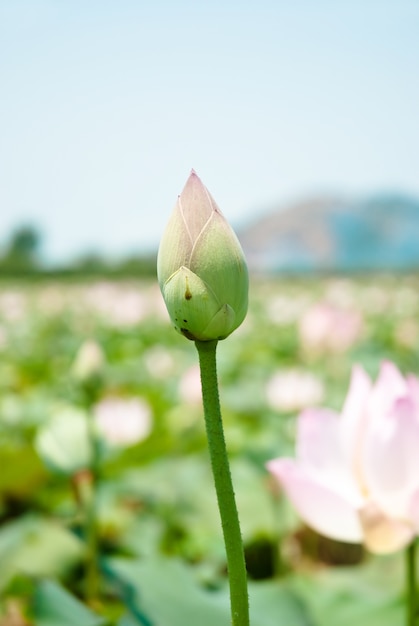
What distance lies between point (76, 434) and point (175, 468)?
0.77m

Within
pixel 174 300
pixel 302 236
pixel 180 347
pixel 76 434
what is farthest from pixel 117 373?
pixel 302 236

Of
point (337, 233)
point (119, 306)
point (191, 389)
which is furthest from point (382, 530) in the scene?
point (337, 233)

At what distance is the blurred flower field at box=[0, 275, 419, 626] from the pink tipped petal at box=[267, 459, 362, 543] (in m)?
0.17

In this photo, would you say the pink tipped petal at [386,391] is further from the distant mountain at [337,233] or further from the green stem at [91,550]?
the distant mountain at [337,233]

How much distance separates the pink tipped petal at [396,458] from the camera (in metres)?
0.56

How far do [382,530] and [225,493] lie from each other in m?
0.26

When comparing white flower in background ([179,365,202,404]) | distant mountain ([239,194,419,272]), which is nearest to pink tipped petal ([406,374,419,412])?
white flower in background ([179,365,202,404])

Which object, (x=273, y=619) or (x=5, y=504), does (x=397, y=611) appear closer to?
(x=273, y=619)

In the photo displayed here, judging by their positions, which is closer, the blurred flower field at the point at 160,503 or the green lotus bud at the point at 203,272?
the green lotus bud at the point at 203,272

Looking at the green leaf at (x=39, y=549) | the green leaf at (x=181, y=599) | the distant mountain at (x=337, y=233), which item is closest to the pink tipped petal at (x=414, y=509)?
the green leaf at (x=181, y=599)

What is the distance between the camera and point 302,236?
204 feet

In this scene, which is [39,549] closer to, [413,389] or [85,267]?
[413,389]

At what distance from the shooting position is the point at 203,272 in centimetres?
35

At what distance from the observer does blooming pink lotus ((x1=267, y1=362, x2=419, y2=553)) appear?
1.83 ft
